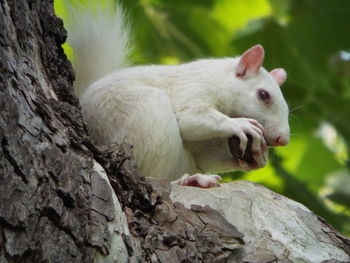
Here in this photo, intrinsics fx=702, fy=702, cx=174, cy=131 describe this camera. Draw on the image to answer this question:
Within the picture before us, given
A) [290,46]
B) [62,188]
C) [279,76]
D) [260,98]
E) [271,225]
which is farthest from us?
[290,46]

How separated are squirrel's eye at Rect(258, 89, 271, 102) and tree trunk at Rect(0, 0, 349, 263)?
1.47 meters

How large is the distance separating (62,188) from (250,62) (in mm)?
2127

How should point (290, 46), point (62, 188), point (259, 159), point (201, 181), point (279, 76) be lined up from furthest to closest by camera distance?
point (290, 46) < point (279, 76) < point (259, 159) < point (201, 181) < point (62, 188)

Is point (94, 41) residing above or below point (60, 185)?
above

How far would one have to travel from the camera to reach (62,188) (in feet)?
7.55

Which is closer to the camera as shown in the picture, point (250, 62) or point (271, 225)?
point (271, 225)

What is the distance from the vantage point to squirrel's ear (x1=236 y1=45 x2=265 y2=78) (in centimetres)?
414

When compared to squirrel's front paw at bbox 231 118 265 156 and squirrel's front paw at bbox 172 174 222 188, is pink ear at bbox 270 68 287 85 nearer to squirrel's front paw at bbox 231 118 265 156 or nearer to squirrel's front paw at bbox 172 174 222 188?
squirrel's front paw at bbox 231 118 265 156

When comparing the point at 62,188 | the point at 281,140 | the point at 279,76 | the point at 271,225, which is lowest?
the point at 271,225

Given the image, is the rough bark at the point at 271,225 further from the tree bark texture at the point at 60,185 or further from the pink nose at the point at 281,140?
the pink nose at the point at 281,140

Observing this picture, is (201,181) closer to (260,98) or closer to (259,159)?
(259,159)

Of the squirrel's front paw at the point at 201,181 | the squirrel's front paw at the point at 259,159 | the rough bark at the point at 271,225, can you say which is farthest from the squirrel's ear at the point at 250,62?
the rough bark at the point at 271,225

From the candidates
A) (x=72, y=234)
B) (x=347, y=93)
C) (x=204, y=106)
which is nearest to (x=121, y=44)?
(x=204, y=106)

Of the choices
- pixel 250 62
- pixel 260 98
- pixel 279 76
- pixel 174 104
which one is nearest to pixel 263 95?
pixel 260 98
